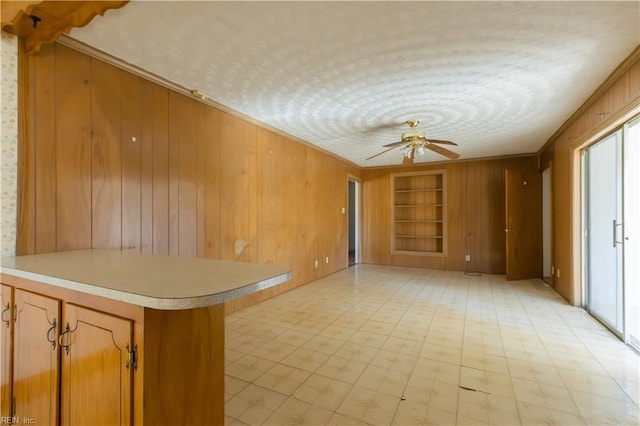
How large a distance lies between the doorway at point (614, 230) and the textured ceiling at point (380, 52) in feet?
2.07

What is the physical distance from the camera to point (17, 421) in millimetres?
1484

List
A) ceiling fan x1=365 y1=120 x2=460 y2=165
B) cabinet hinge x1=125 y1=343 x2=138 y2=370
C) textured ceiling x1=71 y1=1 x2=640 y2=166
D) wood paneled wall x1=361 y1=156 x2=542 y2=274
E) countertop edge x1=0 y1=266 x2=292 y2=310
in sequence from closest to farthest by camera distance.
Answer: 1. countertop edge x1=0 y1=266 x2=292 y2=310
2. cabinet hinge x1=125 y1=343 x2=138 y2=370
3. textured ceiling x1=71 y1=1 x2=640 y2=166
4. ceiling fan x1=365 y1=120 x2=460 y2=165
5. wood paneled wall x1=361 y1=156 x2=542 y2=274

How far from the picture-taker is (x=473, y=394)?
1.94 meters

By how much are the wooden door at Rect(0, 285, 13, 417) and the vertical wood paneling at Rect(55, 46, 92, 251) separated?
59 centimetres

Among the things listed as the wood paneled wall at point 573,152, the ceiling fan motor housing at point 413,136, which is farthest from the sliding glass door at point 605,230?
the ceiling fan motor housing at point 413,136

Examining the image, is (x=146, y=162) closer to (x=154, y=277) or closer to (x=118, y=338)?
(x=154, y=277)

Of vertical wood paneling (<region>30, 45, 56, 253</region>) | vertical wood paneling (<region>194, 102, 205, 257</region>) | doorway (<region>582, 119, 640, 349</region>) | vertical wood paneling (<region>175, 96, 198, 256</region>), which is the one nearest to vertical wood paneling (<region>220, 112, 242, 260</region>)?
vertical wood paneling (<region>194, 102, 205, 257</region>)

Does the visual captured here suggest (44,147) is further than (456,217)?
No

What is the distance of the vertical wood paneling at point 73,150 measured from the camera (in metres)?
2.03

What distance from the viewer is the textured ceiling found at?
5.69 ft

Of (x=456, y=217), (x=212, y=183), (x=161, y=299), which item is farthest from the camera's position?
(x=456, y=217)

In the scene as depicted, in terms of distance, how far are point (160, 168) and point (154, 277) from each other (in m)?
1.78

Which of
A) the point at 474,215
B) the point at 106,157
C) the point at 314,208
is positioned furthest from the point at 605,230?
the point at 106,157

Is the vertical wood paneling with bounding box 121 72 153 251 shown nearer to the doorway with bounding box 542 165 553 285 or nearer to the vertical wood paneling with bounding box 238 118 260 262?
the vertical wood paneling with bounding box 238 118 260 262
